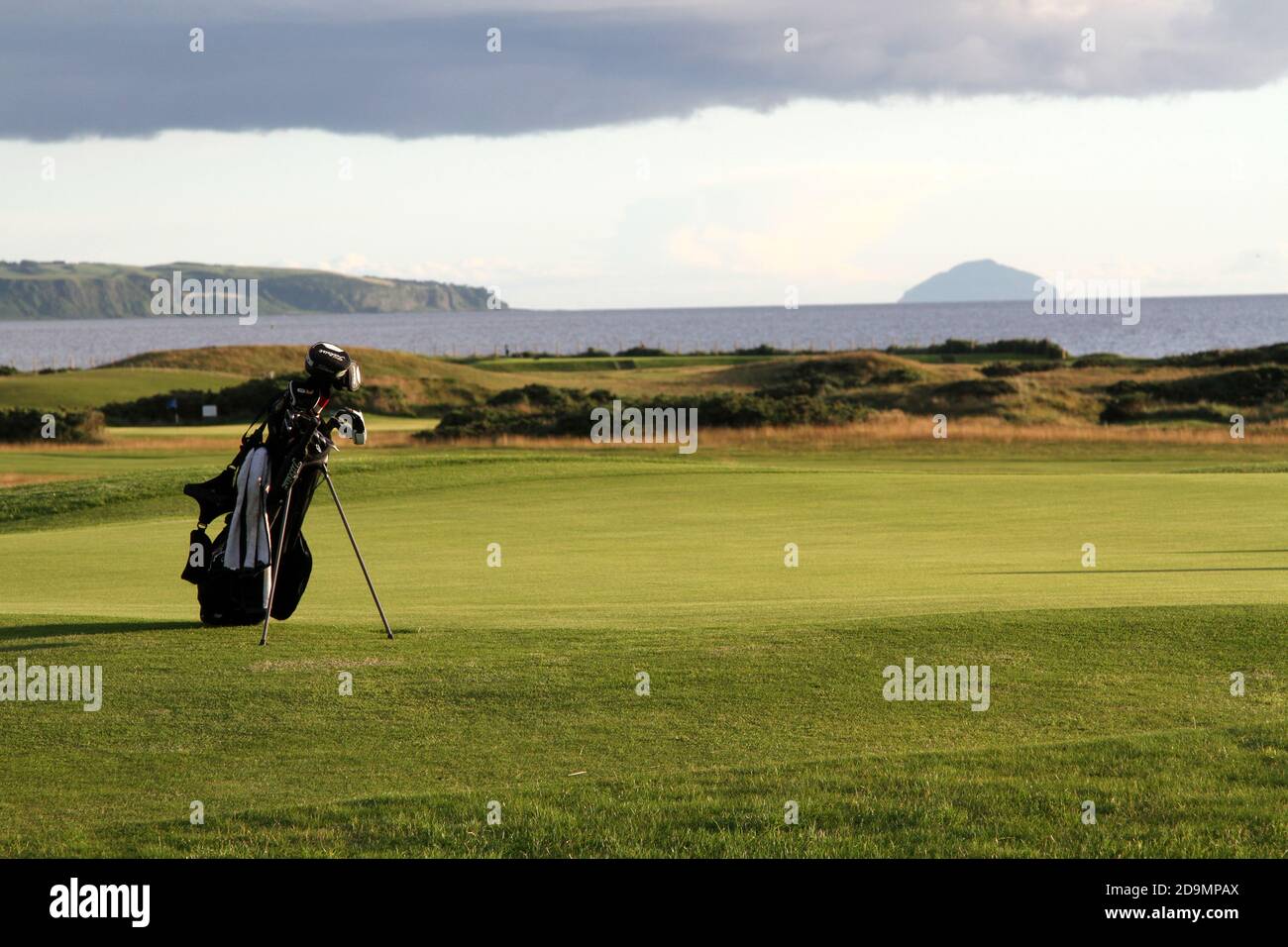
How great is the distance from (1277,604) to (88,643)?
32.0ft

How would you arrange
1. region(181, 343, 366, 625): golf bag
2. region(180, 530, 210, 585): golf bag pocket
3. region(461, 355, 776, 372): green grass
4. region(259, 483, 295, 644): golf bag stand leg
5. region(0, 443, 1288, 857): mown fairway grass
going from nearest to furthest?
region(0, 443, 1288, 857): mown fairway grass
region(181, 343, 366, 625): golf bag
region(259, 483, 295, 644): golf bag stand leg
region(180, 530, 210, 585): golf bag pocket
region(461, 355, 776, 372): green grass

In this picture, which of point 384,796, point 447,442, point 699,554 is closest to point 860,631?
point 384,796

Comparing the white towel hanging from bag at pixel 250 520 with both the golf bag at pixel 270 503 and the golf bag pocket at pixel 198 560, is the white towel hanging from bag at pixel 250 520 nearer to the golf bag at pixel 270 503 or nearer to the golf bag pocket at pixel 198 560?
the golf bag at pixel 270 503

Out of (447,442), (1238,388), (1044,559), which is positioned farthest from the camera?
(1238,388)

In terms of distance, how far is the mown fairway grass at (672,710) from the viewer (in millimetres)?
7520

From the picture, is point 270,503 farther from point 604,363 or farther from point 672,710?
point 604,363

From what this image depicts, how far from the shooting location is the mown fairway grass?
24.7 feet

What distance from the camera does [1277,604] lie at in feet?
41.9

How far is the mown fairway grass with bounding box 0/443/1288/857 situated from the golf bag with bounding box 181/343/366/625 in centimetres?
36

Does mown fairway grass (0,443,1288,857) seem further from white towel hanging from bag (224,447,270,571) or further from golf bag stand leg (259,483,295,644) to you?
white towel hanging from bag (224,447,270,571)

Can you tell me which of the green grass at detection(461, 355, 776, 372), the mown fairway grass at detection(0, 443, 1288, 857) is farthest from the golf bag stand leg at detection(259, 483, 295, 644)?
the green grass at detection(461, 355, 776, 372)

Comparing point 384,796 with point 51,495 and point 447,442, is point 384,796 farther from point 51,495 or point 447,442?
point 447,442

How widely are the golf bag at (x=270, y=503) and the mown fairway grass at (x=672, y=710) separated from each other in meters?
0.36

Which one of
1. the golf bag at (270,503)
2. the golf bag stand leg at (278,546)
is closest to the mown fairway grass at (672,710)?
the golf bag at (270,503)
